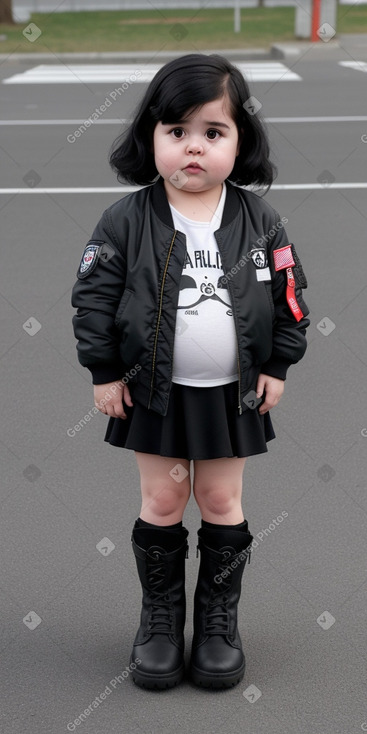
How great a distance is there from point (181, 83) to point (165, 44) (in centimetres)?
2001

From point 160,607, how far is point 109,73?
1509cm

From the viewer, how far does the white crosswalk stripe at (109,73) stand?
53.7 ft

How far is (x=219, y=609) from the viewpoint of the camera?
3.28 meters

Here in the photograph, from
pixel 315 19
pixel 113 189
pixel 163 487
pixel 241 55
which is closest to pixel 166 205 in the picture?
pixel 163 487

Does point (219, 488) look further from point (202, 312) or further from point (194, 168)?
point (194, 168)

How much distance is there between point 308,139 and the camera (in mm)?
11367

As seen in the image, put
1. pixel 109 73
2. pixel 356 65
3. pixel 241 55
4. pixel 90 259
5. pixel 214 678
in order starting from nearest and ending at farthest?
pixel 90 259
pixel 214 678
pixel 109 73
pixel 356 65
pixel 241 55

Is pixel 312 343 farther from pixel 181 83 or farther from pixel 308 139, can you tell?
pixel 308 139

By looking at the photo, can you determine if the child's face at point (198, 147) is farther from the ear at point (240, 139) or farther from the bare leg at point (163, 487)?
the bare leg at point (163, 487)

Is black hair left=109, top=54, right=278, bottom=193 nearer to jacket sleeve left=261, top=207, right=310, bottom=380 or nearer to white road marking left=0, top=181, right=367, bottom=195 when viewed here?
jacket sleeve left=261, top=207, right=310, bottom=380

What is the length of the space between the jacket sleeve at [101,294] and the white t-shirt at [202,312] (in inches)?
6.7

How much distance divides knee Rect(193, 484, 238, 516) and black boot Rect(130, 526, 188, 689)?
0.37 feet

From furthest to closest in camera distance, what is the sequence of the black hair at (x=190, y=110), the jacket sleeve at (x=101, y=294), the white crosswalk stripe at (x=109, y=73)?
the white crosswalk stripe at (x=109, y=73) < the jacket sleeve at (x=101, y=294) < the black hair at (x=190, y=110)

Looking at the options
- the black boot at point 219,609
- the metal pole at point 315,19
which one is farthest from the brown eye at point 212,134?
the metal pole at point 315,19
